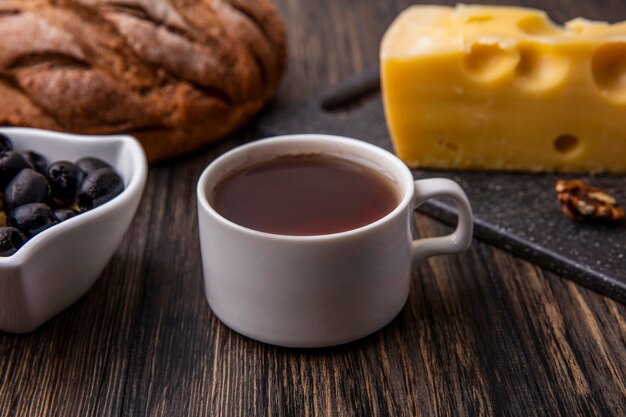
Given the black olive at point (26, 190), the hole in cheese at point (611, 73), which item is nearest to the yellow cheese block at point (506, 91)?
the hole in cheese at point (611, 73)

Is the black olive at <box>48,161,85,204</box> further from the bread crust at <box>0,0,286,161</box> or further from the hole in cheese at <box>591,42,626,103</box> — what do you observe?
the hole in cheese at <box>591,42,626,103</box>

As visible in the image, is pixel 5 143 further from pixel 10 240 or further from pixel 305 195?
pixel 305 195

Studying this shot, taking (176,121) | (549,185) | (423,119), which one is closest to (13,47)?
(176,121)

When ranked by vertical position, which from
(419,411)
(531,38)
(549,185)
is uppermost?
(531,38)

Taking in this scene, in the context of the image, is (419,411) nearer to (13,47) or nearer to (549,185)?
(549,185)

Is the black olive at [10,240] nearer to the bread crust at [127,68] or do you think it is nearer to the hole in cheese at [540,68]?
the bread crust at [127,68]

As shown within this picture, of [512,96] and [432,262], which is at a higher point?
[512,96]

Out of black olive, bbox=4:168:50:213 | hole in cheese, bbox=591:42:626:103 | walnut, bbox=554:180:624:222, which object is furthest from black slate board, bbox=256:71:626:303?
black olive, bbox=4:168:50:213
